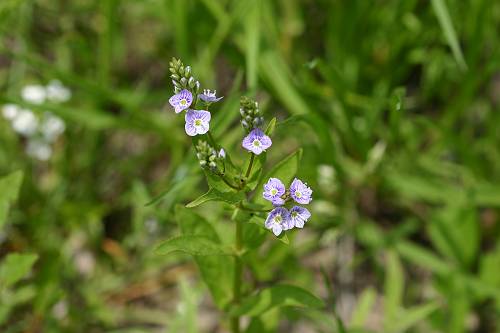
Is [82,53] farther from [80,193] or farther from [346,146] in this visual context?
[346,146]

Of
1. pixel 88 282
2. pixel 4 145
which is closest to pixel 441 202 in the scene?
pixel 88 282

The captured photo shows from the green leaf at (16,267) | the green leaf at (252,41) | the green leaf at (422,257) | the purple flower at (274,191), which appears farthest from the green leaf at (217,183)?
the green leaf at (422,257)

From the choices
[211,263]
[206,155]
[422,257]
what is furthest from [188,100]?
[422,257]

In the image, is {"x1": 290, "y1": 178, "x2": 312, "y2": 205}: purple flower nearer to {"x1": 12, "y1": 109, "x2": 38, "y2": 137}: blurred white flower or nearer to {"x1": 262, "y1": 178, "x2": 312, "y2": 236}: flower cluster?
{"x1": 262, "y1": 178, "x2": 312, "y2": 236}: flower cluster

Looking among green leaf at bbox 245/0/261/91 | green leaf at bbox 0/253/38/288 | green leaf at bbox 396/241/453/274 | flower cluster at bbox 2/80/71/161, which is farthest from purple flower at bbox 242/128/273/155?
flower cluster at bbox 2/80/71/161

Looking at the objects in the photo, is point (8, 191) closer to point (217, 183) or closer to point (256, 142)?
point (217, 183)

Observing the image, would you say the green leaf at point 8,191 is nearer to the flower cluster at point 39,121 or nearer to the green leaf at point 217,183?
the green leaf at point 217,183
